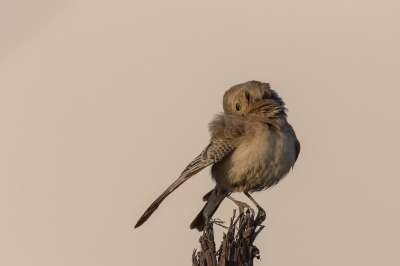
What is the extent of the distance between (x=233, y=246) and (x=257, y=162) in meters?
1.74

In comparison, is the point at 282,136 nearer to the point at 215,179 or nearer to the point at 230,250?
the point at 215,179

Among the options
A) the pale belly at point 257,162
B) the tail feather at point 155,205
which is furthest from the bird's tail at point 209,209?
the tail feather at point 155,205

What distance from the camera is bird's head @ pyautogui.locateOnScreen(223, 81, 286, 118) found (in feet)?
32.5

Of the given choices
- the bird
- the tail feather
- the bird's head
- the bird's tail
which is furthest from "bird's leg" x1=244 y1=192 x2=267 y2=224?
the bird's head

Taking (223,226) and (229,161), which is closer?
(223,226)

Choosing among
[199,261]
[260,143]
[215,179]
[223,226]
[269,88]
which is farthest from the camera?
[269,88]

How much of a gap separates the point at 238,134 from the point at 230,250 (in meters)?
2.35

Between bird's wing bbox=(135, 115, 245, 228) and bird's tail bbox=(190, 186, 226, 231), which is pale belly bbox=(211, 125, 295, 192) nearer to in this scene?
bird's wing bbox=(135, 115, 245, 228)

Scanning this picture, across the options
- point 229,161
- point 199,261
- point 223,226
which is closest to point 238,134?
point 229,161

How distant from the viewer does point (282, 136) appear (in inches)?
372

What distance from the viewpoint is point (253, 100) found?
404 inches

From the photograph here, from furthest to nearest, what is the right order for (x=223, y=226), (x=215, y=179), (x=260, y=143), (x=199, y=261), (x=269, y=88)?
(x=269, y=88), (x=215, y=179), (x=260, y=143), (x=223, y=226), (x=199, y=261)

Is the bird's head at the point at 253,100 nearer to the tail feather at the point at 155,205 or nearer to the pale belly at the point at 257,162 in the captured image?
the pale belly at the point at 257,162

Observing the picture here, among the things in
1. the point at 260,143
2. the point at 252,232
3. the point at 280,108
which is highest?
the point at 280,108
